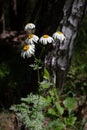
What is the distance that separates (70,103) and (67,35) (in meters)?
0.56

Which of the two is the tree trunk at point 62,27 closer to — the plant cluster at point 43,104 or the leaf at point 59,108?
the plant cluster at point 43,104

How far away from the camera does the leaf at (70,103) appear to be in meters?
3.42

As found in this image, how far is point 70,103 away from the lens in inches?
136

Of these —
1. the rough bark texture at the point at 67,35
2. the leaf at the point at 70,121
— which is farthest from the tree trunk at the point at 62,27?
the leaf at the point at 70,121

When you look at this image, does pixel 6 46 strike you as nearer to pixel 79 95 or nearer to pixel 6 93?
pixel 6 93

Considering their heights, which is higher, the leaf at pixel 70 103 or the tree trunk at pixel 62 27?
the tree trunk at pixel 62 27

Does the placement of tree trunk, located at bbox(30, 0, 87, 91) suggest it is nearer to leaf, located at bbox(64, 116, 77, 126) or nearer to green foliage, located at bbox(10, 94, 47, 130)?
leaf, located at bbox(64, 116, 77, 126)

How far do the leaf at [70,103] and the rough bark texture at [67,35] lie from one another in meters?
0.21

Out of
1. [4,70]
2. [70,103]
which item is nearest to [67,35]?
[70,103]

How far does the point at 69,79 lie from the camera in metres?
3.92

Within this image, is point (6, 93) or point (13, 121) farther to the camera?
point (6, 93)

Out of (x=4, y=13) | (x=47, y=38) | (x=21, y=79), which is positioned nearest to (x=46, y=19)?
(x=21, y=79)

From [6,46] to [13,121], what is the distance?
1294 millimetres

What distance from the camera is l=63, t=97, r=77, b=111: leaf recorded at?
11.2 ft
